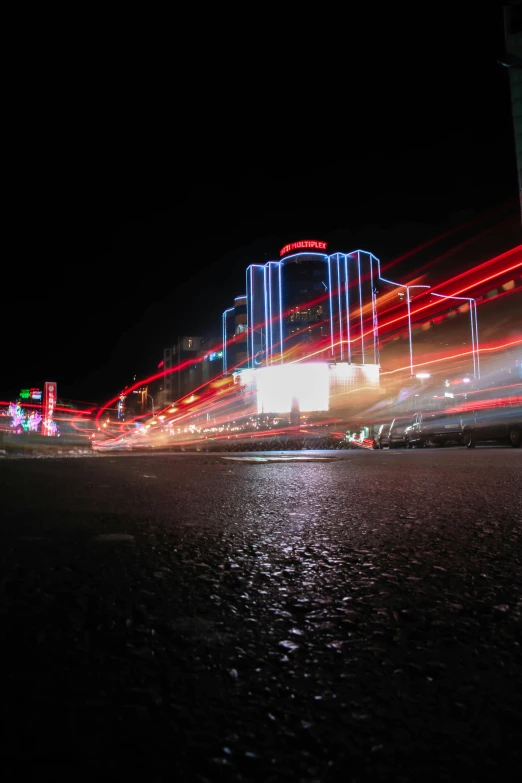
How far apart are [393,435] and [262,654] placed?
23181 millimetres

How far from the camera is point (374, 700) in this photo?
3.89ft

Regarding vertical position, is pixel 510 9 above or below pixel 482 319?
above

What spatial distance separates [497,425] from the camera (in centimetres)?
1784

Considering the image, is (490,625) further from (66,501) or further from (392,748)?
(66,501)

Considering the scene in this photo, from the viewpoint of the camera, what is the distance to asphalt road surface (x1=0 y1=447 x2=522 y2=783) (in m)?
0.98

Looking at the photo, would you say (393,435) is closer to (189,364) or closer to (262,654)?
(262,654)

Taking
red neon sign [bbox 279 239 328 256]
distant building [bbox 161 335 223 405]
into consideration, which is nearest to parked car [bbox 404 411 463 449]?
red neon sign [bbox 279 239 328 256]

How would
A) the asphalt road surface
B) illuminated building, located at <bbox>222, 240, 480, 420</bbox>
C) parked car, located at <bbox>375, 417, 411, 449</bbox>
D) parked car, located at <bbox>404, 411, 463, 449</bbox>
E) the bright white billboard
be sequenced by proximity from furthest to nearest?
the bright white billboard
illuminated building, located at <bbox>222, 240, 480, 420</bbox>
parked car, located at <bbox>375, 417, 411, 449</bbox>
parked car, located at <bbox>404, 411, 463, 449</bbox>
the asphalt road surface

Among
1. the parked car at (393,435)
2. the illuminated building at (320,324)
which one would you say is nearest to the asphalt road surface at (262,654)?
the parked car at (393,435)

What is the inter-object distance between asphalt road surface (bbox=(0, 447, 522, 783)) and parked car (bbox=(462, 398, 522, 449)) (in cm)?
1550

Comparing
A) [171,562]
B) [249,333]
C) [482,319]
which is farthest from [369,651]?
[249,333]

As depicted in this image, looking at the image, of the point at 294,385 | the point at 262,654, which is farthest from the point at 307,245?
the point at 262,654

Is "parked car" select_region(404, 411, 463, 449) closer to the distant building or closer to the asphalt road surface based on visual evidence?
the asphalt road surface

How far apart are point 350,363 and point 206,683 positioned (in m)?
56.2
